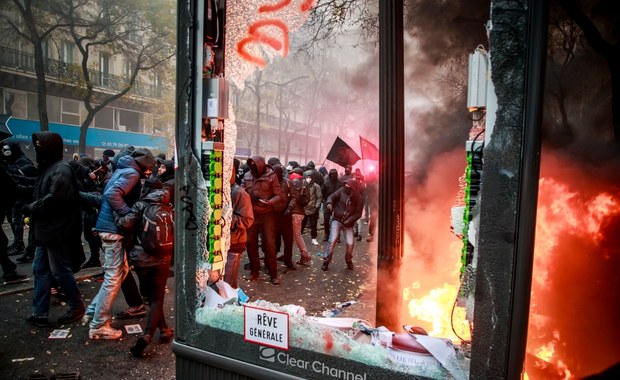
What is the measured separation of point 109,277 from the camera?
4781mm

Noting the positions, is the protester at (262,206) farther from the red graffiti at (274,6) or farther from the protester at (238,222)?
the red graffiti at (274,6)

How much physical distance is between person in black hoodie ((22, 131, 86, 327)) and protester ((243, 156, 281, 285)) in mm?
2697

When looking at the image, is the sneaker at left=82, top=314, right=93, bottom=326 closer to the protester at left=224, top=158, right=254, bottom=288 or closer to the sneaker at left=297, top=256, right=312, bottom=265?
the protester at left=224, top=158, right=254, bottom=288

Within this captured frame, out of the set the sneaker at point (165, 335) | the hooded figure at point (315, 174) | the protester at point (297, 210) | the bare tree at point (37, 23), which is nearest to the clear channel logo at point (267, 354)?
the sneaker at point (165, 335)

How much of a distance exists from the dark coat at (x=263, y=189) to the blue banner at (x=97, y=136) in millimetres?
20561

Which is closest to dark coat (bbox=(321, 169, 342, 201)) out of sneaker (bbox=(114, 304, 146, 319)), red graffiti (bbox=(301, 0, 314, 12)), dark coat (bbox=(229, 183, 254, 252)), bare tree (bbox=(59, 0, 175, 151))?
dark coat (bbox=(229, 183, 254, 252))

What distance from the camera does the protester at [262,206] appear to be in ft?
22.9

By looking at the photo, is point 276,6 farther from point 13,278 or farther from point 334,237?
point 13,278

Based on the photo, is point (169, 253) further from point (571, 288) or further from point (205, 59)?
point (571, 288)

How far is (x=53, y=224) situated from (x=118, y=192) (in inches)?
40.4

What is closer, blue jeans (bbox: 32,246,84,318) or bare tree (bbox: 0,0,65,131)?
blue jeans (bbox: 32,246,84,318)

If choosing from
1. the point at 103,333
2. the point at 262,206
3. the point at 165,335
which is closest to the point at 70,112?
the point at 262,206

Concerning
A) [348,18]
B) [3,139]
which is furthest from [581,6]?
[3,139]

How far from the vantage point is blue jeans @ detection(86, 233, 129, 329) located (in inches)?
187
